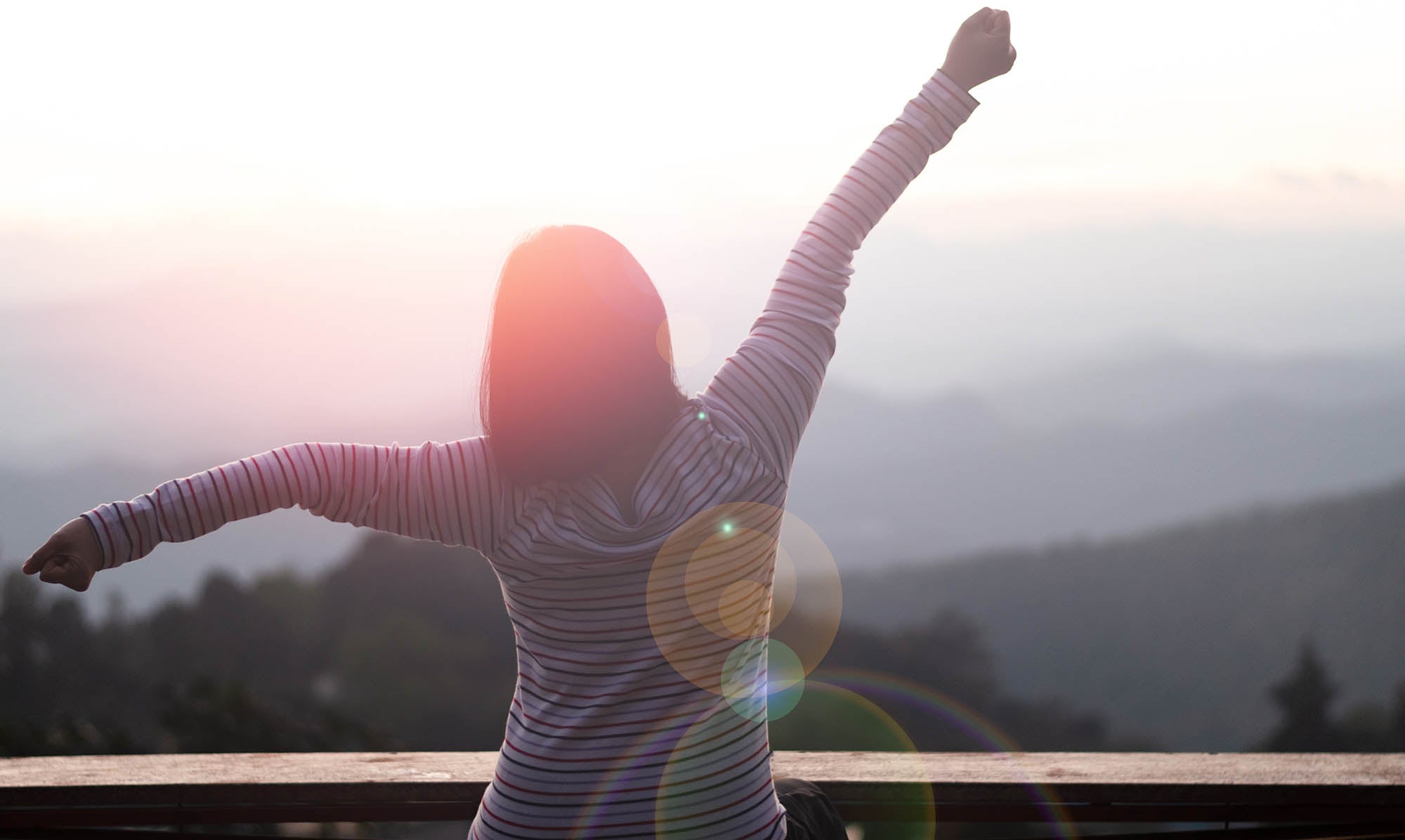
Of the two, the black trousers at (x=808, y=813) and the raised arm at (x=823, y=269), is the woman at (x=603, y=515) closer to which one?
the raised arm at (x=823, y=269)

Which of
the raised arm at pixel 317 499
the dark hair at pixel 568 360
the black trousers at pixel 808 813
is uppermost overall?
the dark hair at pixel 568 360

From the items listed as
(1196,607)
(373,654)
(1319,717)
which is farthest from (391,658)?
(1196,607)

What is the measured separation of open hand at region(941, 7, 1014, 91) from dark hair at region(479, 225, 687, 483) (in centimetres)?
63

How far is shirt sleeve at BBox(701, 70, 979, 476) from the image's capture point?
1.48 m

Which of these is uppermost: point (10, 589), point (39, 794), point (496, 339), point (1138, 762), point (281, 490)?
point (496, 339)

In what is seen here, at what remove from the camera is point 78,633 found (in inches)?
1262

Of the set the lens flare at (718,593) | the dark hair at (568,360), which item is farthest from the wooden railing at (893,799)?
the dark hair at (568,360)

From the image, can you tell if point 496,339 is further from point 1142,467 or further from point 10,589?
point 1142,467

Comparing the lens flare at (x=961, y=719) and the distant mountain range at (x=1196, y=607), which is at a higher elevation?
the lens flare at (x=961, y=719)

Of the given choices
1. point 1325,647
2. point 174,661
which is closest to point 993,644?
point 1325,647

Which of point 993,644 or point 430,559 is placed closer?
point 430,559

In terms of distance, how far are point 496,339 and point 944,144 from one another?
29.5 inches

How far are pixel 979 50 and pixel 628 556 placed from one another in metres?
0.93

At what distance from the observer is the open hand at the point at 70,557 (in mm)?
1346
